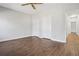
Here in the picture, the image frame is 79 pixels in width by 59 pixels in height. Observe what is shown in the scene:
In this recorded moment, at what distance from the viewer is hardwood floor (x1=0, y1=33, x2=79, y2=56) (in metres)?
1.83

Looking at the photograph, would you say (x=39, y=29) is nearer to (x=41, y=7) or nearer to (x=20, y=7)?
(x=41, y=7)

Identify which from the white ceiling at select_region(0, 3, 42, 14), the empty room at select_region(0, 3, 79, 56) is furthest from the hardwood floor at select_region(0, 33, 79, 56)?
the white ceiling at select_region(0, 3, 42, 14)

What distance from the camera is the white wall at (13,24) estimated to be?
1.82 meters

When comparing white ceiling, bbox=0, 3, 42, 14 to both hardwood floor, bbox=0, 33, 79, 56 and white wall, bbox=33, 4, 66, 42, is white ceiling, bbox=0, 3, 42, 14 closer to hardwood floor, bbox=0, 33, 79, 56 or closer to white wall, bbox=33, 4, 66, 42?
white wall, bbox=33, 4, 66, 42

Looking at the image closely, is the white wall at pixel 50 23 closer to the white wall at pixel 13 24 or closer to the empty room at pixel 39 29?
the empty room at pixel 39 29

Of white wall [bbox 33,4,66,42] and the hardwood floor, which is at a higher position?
white wall [bbox 33,4,66,42]

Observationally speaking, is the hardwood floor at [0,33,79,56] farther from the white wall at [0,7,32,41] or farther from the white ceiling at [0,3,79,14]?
the white ceiling at [0,3,79,14]

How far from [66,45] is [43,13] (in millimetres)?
627

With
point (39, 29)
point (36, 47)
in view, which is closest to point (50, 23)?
point (39, 29)

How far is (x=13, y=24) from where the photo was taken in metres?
1.86

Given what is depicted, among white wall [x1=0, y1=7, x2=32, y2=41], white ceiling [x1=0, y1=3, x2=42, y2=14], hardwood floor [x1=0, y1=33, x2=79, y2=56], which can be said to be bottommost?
hardwood floor [x1=0, y1=33, x2=79, y2=56]

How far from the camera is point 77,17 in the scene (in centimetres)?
182

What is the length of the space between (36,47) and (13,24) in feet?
1.71

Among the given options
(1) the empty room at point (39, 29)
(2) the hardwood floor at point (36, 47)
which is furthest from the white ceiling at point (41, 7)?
(2) the hardwood floor at point (36, 47)
